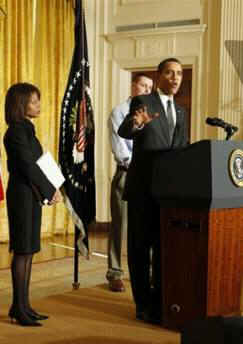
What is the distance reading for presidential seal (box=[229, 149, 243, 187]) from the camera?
2.96 metres

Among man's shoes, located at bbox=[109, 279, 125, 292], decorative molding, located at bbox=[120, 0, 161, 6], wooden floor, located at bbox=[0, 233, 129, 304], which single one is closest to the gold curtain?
decorative molding, located at bbox=[120, 0, 161, 6]

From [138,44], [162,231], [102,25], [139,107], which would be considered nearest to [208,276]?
[162,231]

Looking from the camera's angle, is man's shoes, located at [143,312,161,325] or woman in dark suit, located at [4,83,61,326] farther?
man's shoes, located at [143,312,161,325]

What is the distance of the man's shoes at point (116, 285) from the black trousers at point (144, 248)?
2.24ft

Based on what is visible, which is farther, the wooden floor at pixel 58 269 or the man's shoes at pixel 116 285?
the wooden floor at pixel 58 269

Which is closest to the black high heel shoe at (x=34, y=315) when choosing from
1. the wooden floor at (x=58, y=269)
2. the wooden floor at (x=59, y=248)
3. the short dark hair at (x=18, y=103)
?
the wooden floor at (x=58, y=269)

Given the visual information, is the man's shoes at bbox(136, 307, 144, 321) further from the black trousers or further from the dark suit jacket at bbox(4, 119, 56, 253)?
the dark suit jacket at bbox(4, 119, 56, 253)

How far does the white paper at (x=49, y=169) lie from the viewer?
3.18m

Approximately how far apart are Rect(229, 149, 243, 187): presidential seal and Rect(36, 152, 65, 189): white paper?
3.20ft

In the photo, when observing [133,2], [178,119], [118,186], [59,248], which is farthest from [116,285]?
[133,2]

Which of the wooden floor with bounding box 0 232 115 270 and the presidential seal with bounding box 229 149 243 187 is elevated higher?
the presidential seal with bounding box 229 149 243 187

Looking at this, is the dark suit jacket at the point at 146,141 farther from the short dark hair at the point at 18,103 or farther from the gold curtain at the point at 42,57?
the gold curtain at the point at 42,57

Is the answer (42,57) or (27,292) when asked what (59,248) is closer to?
(42,57)

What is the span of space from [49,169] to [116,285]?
1.24 meters
